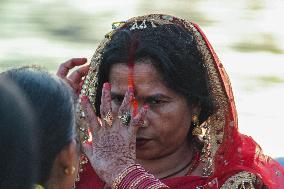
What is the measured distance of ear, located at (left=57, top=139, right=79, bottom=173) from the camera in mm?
2424

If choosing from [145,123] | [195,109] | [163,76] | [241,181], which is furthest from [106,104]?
[241,181]

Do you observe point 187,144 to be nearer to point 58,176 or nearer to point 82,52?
point 58,176

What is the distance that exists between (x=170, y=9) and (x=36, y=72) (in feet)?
14.8

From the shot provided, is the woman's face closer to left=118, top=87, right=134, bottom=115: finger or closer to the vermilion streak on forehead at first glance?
the vermilion streak on forehead

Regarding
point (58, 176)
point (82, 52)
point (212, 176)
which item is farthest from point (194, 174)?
point (82, 52)

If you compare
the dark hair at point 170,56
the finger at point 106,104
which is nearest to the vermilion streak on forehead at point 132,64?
the dark hair at point 170,56

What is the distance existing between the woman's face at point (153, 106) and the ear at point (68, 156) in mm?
1238

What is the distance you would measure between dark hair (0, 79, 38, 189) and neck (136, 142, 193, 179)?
1.60m

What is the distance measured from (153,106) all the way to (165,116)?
60mm

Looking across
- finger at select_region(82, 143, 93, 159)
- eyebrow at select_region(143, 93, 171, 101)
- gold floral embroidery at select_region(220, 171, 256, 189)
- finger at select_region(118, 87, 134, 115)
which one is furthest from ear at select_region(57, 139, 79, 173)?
gold floral embroidery at select_region(220, 171, 256, 189)

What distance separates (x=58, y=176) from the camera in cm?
244

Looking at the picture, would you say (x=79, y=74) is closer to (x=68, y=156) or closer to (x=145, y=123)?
(x=145, y=123)

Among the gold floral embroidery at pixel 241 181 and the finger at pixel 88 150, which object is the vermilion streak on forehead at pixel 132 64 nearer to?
the finger at pixel 88 150

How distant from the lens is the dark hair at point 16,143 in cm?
234
